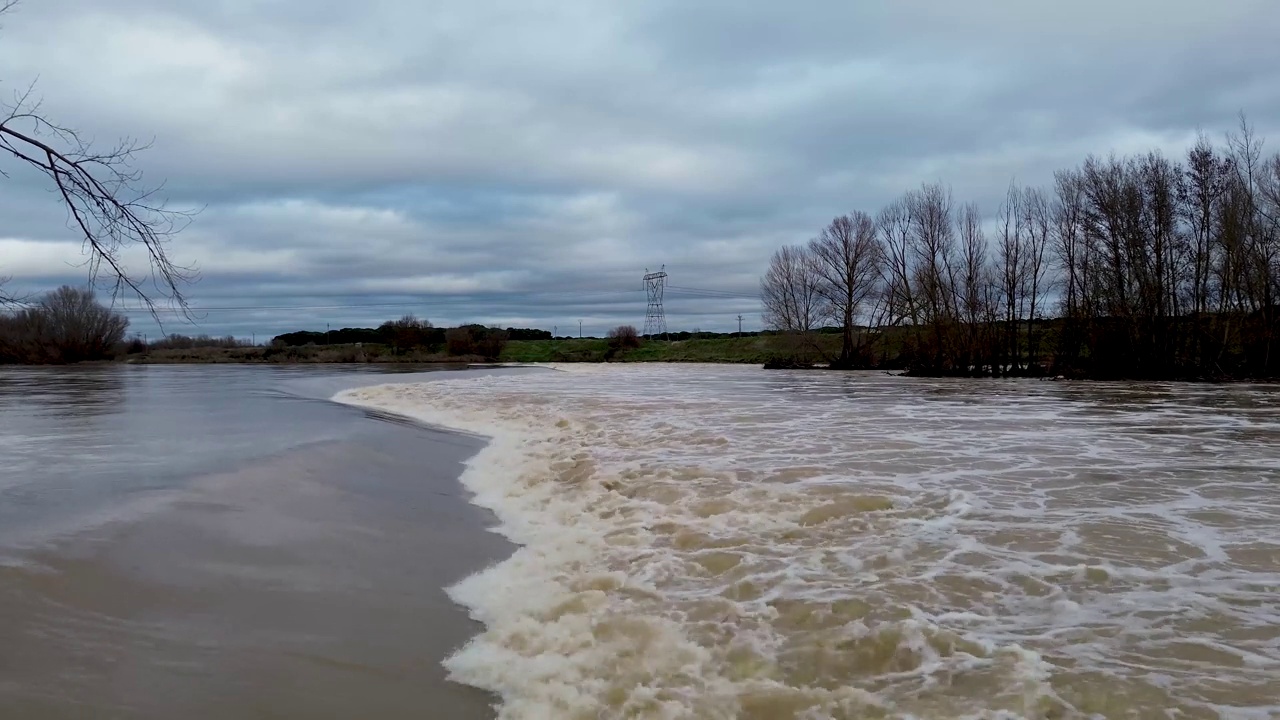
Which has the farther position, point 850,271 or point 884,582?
point 850,271

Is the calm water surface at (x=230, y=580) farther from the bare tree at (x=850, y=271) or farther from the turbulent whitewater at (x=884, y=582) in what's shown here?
the bare tree at (x=850, y=271)

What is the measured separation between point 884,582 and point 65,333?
76.7m

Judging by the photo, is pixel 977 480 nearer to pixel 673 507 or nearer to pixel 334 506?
pixel 673 507

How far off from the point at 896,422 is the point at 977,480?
18.5 feet

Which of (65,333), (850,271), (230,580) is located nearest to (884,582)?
(230,580)

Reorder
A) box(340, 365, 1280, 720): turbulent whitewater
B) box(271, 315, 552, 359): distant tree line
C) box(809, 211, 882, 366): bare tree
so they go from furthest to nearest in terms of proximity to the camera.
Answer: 1. box(271, 315, 552, 359): distant tree line
2. box(809, 211, 882, 366): bare tree
3. box(340, 365, 1280, 720): turbulent whitewater

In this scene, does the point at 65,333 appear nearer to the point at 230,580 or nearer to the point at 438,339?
the point at 438,339

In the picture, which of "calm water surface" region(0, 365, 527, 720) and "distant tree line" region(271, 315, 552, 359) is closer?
"calm water surface" region(0, 365, 527, 720)

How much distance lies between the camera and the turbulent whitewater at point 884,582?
345 centimetres

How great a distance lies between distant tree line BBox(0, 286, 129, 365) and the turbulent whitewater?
68266mm

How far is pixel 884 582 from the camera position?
15.8 feet

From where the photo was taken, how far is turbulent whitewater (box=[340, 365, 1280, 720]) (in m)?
3.45

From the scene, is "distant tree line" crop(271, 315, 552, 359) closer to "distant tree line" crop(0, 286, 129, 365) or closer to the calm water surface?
"distant tree line" crop(0, 286, 129, 365)

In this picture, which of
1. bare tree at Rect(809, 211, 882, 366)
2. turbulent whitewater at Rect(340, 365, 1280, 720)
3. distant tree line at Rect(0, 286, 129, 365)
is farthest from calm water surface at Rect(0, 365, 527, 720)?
distant tree line at Rect(0, 286, 129, 365)
